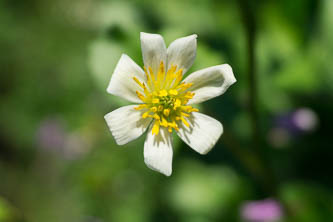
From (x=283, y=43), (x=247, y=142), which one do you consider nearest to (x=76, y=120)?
(x=247, y=142)

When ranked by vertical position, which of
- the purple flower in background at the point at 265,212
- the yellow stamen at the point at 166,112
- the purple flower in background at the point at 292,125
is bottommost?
the purple flower in background at the point at 265,212

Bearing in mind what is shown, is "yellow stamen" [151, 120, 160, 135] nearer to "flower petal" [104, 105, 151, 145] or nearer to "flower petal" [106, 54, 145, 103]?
"flower petal" [104, 105, 151, 145]

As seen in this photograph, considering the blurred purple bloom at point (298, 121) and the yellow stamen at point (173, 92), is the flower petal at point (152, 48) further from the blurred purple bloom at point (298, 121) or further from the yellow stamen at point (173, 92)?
the blurred purple bloom at point (298, 121)

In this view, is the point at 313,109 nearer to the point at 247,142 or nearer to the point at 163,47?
the point at 247,142

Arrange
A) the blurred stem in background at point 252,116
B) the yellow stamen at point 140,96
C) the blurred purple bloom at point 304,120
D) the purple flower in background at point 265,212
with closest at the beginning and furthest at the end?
1. the yellow stamen at point 140,96
2. the blurred stem in background at point 252,116
3. the purple flower in background at point 265,212
4. the blurred purple bloom at point 304,120

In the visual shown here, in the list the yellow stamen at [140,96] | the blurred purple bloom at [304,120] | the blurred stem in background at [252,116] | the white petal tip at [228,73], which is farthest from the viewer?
the blurred purple bloom at [304,120]

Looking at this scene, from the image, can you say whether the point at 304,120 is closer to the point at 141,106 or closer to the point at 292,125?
the point at 292,125

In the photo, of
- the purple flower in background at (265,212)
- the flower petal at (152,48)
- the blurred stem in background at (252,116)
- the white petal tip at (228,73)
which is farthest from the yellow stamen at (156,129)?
the purple flower in background at (265,212)
